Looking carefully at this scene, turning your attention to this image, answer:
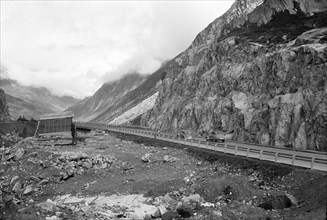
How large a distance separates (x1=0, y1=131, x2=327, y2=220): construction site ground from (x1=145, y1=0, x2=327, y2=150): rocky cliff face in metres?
20.4

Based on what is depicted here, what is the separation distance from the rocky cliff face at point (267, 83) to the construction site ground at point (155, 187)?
66.8 ft

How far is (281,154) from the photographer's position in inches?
1194

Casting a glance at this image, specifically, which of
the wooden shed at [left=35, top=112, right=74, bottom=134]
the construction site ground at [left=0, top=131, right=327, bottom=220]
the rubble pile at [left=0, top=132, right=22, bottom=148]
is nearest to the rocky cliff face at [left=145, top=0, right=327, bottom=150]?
the construction site ground at [left=0, top=131, right=327, bottom=220]

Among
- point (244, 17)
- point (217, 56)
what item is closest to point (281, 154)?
point (217, 56)

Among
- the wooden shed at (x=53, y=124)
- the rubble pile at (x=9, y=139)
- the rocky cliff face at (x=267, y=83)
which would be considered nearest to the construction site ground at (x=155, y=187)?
the rubble pile at (x=9, y=139)

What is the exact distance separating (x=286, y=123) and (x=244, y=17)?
71.3 m

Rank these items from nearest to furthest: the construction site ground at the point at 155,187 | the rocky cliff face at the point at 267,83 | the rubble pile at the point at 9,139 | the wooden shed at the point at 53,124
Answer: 1. the construction site ground at the point at 155,187
2. the rocky cliff face at the point at 267,83
3. the rubble pile at the point at 9,139
4. the wooden shed at the point at 53,124

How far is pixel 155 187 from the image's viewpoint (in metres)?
29.0

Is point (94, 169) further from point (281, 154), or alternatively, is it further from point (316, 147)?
point (316, 147)

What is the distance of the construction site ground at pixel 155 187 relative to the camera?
22.3 m

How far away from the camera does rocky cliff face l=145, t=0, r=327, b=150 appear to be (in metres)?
52.5

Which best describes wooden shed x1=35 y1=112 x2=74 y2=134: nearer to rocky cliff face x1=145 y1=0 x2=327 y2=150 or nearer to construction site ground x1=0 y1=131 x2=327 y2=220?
construction site ground x1=0 y1=131 x2=327 y2=220

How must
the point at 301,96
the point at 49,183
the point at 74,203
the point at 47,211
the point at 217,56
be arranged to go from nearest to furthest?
the point at 47,211 → the point at 74,203 → the point at 49,183 → the point at 301,96 → the point at 217,56

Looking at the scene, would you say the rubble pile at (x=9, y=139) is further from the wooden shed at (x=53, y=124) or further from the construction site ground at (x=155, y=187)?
the construction site ground at (x=155, y=187)
